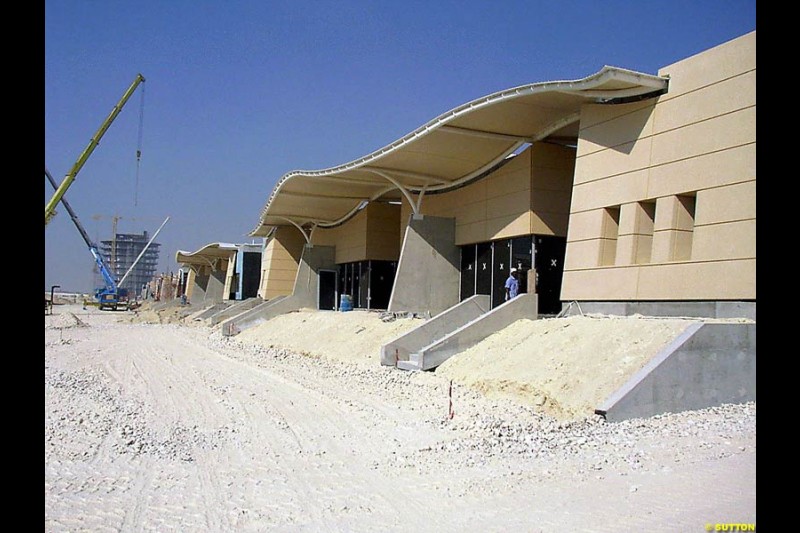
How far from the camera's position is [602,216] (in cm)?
1662

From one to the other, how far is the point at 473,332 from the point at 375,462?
372 inches

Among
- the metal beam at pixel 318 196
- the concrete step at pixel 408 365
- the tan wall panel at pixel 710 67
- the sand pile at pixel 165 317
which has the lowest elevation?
the sand pile at pixel 165 317

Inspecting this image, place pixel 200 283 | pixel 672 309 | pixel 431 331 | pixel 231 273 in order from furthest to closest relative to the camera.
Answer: pixel 200 283, pixel 231 273, pixel 431 331, pixel 672 309

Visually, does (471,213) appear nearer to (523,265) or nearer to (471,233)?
(471,233)

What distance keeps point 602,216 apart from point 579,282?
1840 mm

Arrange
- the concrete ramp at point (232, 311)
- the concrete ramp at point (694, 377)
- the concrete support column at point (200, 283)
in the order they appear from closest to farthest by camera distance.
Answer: the concrete ramp at point (694, 377) < the concrete ramp at point (232, 311) < the concrete support column at point (200, 283)

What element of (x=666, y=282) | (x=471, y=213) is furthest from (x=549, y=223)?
(x=666, y=282)

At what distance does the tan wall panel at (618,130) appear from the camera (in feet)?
51.1

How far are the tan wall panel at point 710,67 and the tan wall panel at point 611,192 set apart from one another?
2.06 m

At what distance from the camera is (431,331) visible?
20.4 meters

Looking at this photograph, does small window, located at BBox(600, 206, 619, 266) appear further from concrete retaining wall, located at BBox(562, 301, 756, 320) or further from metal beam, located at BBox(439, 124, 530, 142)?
metal beam, located at BBox(439, 124, 530, 142)

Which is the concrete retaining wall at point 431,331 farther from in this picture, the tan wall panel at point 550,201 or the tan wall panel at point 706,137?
the tan wall panel at point 706,137

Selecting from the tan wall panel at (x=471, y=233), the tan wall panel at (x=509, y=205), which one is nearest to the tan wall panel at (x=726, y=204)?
the tan wall panel at (x=509, y=205)

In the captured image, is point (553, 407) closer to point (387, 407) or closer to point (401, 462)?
point (387, 407)
